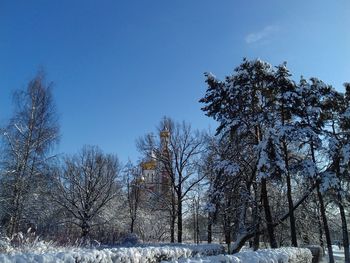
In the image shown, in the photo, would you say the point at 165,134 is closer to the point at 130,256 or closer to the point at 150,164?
the point at 150,164

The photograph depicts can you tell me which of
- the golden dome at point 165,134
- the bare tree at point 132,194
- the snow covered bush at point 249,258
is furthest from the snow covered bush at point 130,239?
the snow covered bush at point 249,258

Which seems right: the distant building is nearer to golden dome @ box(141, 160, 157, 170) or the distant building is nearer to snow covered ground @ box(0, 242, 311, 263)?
golden dome @ box(141, 160, 157, 170)

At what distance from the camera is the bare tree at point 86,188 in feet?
97.5

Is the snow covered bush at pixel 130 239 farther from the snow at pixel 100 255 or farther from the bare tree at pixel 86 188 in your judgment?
the snow at pixel 100 255

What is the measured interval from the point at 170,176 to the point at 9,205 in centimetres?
1359

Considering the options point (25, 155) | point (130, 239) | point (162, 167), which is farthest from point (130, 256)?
point (130, 239)

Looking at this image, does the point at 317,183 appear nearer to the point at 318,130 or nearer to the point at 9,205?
the point at 318,130

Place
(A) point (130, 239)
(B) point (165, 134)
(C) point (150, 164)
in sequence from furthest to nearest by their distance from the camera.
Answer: (A) point (130, 239) → (C) point (150, 164) → (B) point (165, 134)

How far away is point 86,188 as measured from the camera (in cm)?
3061

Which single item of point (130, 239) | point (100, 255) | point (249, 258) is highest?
point (130, 239)

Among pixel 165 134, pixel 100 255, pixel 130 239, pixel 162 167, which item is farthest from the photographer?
pixel 130 239

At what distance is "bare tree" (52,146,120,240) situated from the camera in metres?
29.7

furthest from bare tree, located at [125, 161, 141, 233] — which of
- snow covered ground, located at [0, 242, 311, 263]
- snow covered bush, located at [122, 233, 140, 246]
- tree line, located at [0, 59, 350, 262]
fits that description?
snow covered ground, located at [0, 242, 311, 263]

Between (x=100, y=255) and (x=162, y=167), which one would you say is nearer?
(x=100, y=255)
